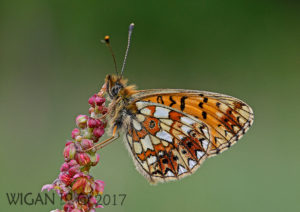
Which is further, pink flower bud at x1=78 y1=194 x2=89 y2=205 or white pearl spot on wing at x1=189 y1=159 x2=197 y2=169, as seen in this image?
white pearl spot on wing at x1=189 y1=159 x2=197 y2=169

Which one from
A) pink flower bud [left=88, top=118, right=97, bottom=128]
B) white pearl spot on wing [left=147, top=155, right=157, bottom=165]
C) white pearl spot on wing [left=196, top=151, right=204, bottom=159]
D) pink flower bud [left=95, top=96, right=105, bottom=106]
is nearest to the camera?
pink flower bud [left=88, top=118, right=97, bottom=128]

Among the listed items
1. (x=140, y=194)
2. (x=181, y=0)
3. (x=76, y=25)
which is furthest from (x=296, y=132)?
(x=76, y=25)

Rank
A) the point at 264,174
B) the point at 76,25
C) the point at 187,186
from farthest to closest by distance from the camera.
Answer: the point at 76,25 < the point at 264,174 < the point at 187,186

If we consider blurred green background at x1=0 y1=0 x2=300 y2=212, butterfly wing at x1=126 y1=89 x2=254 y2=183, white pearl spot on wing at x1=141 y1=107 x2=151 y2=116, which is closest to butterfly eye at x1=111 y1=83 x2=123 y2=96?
butterfly wing at x1=126 y1=89 x2=254 y2=183

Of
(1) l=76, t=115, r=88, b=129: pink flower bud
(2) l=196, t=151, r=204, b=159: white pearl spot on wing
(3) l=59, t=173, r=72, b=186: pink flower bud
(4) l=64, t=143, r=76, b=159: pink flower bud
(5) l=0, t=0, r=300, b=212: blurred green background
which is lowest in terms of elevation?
(3) l=59, t=173, r=72, b=186: pink flower bud

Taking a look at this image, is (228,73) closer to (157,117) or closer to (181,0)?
(181,0)

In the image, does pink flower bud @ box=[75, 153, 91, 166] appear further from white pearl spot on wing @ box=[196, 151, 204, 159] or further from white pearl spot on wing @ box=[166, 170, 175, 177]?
white pearl spot on wing @ box=[196, 151, 204, 159]
